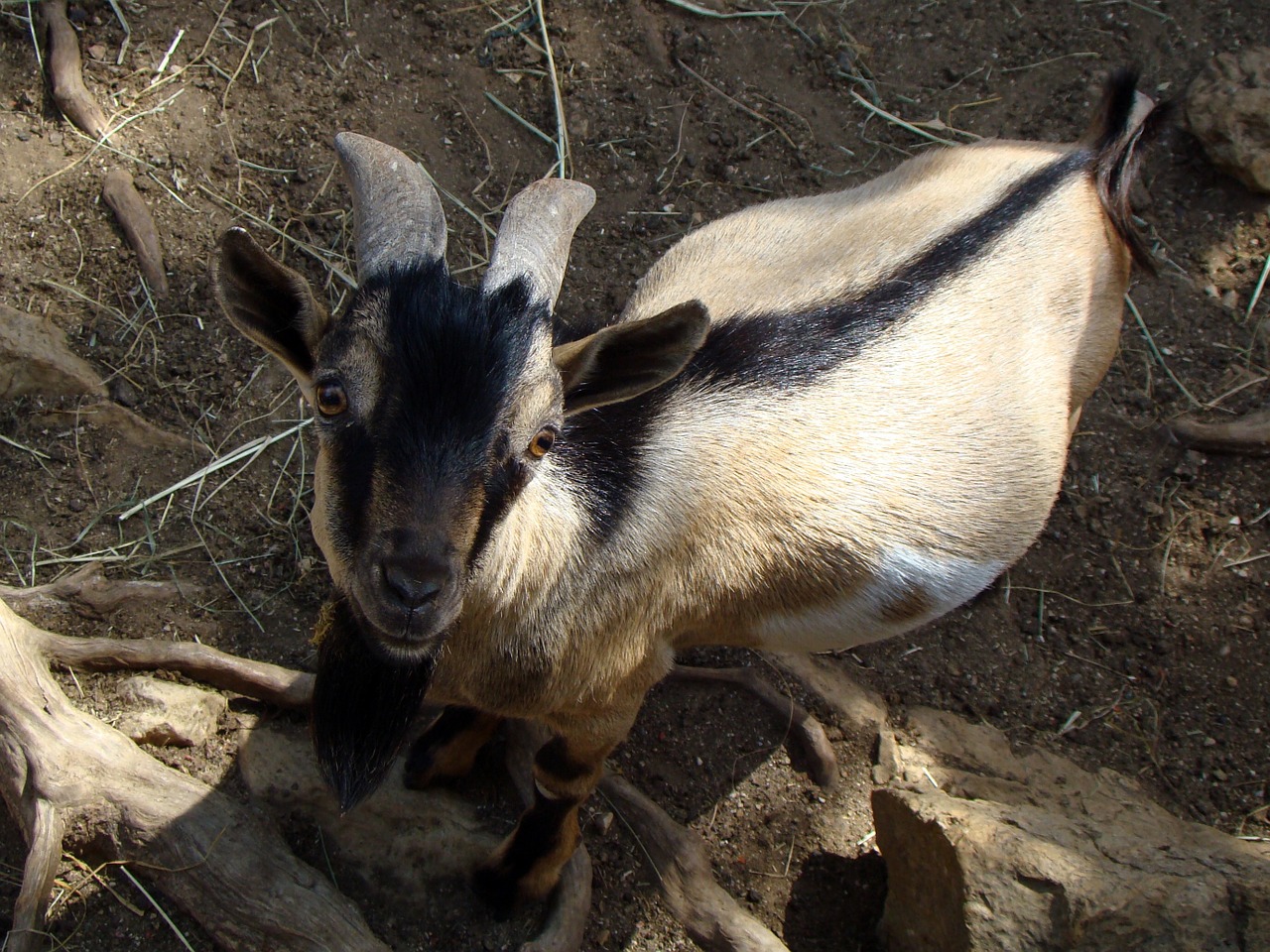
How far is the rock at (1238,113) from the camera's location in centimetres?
531

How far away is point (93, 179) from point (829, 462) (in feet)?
11.5

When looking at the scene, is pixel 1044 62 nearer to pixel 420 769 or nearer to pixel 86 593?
pixel 420 769

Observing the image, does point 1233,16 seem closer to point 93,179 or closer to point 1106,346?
point 1106,346

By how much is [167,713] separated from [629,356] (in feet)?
7.06

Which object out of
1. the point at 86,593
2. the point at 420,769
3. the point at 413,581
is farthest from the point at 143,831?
the point at 413,581

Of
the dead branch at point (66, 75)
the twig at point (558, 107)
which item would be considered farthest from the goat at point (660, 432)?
the dead branch at point (66, 75)

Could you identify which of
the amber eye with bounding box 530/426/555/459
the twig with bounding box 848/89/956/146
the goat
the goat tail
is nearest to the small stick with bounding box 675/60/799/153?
the twig with bounding box 848/89/956/146

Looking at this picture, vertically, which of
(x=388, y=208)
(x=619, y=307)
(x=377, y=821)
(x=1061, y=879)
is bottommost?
(x=377, y=821)

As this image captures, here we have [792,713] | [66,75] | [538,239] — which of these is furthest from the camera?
[66,75]

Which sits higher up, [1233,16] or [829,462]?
[1233,16]

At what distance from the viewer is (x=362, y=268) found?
9.00ft

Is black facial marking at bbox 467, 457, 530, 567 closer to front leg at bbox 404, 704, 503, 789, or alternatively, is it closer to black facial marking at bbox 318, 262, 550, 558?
black facial marking at bbox 318, 262, 550, 558

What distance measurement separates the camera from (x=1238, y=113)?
5336 mm

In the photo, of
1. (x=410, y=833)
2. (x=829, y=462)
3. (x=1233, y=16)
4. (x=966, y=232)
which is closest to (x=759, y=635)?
(x=829, y=462)
